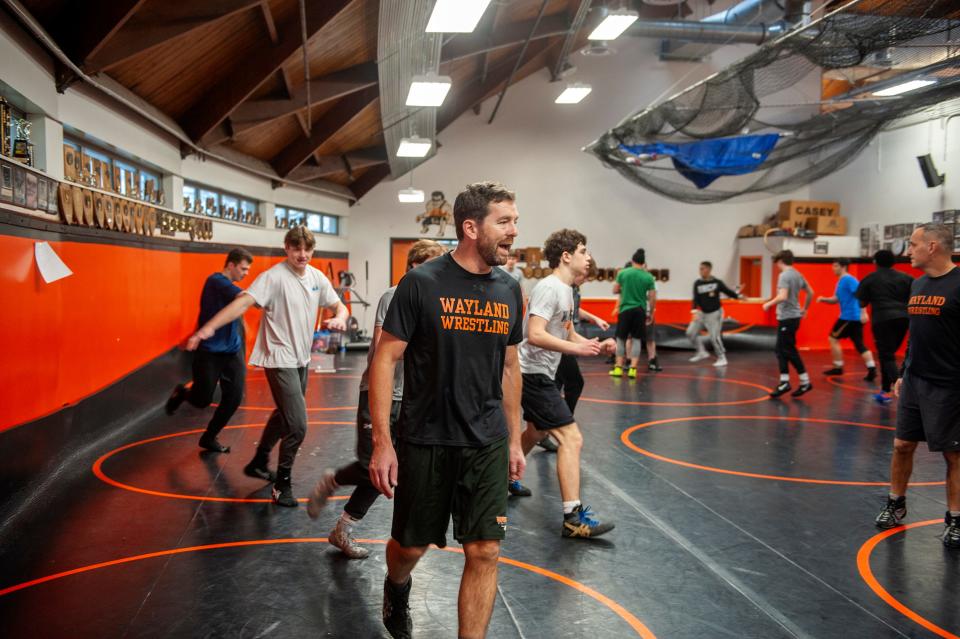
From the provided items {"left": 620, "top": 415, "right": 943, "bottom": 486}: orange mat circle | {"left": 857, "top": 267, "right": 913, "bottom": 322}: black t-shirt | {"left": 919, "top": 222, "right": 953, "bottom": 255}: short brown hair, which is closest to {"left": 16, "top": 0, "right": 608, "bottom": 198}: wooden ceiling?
{"left": 857, "top": 267, "right": 913, "bottom": 322}: black t-shirt

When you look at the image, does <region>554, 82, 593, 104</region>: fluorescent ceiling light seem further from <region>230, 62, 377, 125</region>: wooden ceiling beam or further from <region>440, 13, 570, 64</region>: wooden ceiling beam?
<region>230, 62, 377, 125</region>: wooden ceiling beam

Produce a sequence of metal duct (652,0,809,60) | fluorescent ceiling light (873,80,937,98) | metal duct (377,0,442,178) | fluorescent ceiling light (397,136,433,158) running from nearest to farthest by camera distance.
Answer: fluorescent ceiling light (873,80,937,98)
metal duct (377,0,442,178)
fluorescent ceiling light (397,136,433,158)
metal duct (652,0,809,60)

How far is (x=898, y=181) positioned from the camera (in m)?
16.8

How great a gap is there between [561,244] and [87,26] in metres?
4.89

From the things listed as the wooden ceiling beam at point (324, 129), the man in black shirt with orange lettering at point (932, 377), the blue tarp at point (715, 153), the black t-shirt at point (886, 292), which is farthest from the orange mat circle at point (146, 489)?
the blue tarp at point (715, 153)

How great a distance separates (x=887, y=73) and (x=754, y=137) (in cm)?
263

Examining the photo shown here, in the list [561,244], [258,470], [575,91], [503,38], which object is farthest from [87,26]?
[575,91]

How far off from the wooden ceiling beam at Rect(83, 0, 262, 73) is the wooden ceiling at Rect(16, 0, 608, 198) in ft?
0.03

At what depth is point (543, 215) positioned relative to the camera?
20906 millimetres

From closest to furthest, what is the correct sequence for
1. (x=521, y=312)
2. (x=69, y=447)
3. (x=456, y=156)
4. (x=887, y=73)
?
(x=521, y=312)
(x=69, y=447)
(x=887, y=73)
(x=456, y=156)

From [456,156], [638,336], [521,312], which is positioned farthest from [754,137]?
[456,156]

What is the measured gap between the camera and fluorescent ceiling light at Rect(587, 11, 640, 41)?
407 inches

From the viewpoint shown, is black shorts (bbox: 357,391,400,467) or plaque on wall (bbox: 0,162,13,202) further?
plaque on wall (bbox: 0,162,13,202)

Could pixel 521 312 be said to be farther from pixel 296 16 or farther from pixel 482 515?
pixel 296 16
